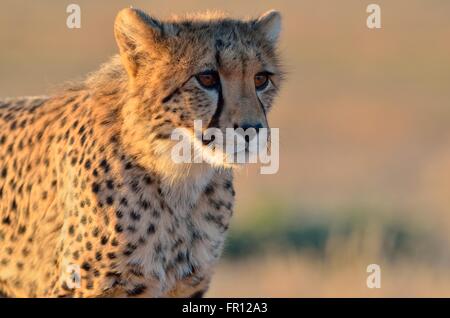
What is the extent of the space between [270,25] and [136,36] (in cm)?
64

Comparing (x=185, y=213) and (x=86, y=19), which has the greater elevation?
(x=86, y=19)

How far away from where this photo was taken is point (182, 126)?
557 cm

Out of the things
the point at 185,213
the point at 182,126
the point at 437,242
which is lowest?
the point at 437,242

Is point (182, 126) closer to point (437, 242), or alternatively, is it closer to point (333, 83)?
point (437, 242)

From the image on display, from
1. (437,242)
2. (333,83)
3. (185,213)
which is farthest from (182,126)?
(333,83)

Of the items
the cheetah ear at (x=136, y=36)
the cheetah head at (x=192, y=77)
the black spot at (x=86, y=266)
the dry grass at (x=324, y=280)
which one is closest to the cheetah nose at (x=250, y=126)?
the cheetah head at (x=192, y=77)

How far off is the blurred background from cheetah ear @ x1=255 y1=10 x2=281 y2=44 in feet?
0.63

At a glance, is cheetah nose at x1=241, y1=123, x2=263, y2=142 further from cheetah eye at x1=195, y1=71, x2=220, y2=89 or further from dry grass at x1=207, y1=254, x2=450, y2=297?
dry grass at x1=207, y1=254, x2=450, y2=297

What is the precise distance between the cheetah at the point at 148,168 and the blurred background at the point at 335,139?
506 mm

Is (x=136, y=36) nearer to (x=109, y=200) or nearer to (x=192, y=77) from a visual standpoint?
(x=192, y=77)

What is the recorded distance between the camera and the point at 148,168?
575 cm

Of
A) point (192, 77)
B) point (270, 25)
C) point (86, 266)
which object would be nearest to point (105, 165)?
point (86, 266)

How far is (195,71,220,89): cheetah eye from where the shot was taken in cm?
556
